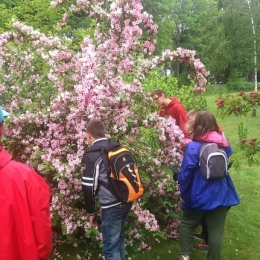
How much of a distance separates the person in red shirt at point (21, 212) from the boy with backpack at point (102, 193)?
1298mm

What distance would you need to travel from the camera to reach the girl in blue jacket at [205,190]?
12.1ft

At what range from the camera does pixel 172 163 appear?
15.2 feet

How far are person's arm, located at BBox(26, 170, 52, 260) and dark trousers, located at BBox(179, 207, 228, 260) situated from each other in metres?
2.19

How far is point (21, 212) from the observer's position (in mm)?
1920

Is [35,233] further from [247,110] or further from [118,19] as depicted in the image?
[118,19]

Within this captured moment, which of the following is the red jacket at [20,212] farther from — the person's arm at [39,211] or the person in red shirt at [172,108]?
the person in red shirt at [172,108]

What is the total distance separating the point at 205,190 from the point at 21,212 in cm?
222

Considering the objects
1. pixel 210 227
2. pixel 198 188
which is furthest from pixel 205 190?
pixel 210 227

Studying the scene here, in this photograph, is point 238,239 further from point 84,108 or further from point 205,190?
point 84,108

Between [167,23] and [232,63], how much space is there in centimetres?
1767

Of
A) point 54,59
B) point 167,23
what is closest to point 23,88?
point 54,59

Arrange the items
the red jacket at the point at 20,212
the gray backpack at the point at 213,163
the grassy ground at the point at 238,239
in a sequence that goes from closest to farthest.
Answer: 1. the red jacket at the point at 20,212
2. the gray backpack at the point at 213,163
3. the grassy ground at the point at 238,239

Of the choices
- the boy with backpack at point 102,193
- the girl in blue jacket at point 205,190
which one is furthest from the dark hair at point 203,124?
the boy with backpack at point 102,193

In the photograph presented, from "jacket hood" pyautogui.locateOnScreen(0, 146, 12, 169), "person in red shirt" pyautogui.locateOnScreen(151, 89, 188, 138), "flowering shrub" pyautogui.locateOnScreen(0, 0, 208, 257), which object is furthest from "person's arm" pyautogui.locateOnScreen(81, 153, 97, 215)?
"person in red shirt" pyautogui.locateOnScreen(151, 89, 188, 138)
